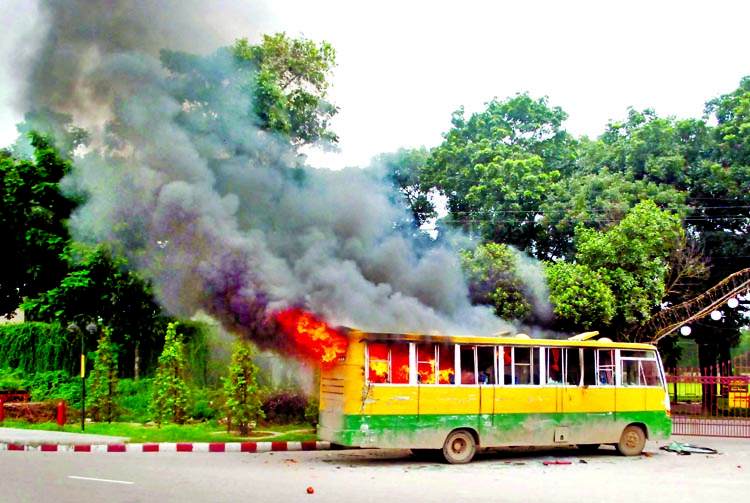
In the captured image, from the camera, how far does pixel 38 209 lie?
26.2m

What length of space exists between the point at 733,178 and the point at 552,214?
667 cm

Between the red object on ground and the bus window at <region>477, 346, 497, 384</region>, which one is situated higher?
the bus window at <region>477, 346, 497, 384</region>

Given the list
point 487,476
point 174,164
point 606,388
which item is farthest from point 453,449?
point 174,164

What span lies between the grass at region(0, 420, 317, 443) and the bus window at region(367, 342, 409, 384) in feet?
14.7

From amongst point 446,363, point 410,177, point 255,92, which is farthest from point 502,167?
point 446,363

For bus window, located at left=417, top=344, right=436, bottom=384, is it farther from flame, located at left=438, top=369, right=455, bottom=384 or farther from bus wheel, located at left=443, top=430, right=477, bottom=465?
bus wheel, located at left=443, top=430, right=477, bottom=465

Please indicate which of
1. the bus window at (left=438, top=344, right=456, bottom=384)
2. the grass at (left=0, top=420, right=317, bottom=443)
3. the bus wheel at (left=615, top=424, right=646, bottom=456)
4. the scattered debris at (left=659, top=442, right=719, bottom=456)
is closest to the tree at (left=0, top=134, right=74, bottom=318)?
the grass at (left=0, top=420, right=317, bottom=443)

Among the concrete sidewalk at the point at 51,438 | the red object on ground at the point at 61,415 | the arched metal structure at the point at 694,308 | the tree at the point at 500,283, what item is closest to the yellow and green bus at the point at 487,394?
the concrete sidewalk at the point at 51,438

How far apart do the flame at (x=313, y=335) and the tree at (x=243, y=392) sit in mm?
3863

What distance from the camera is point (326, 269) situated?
52.0 ft

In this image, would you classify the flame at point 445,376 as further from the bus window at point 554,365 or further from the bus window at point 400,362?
the bus window at point 554,365

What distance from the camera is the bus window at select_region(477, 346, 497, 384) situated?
51.0 ft

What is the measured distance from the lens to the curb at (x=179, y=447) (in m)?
17.3

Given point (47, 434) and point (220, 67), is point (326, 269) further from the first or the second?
point (47, 434)
